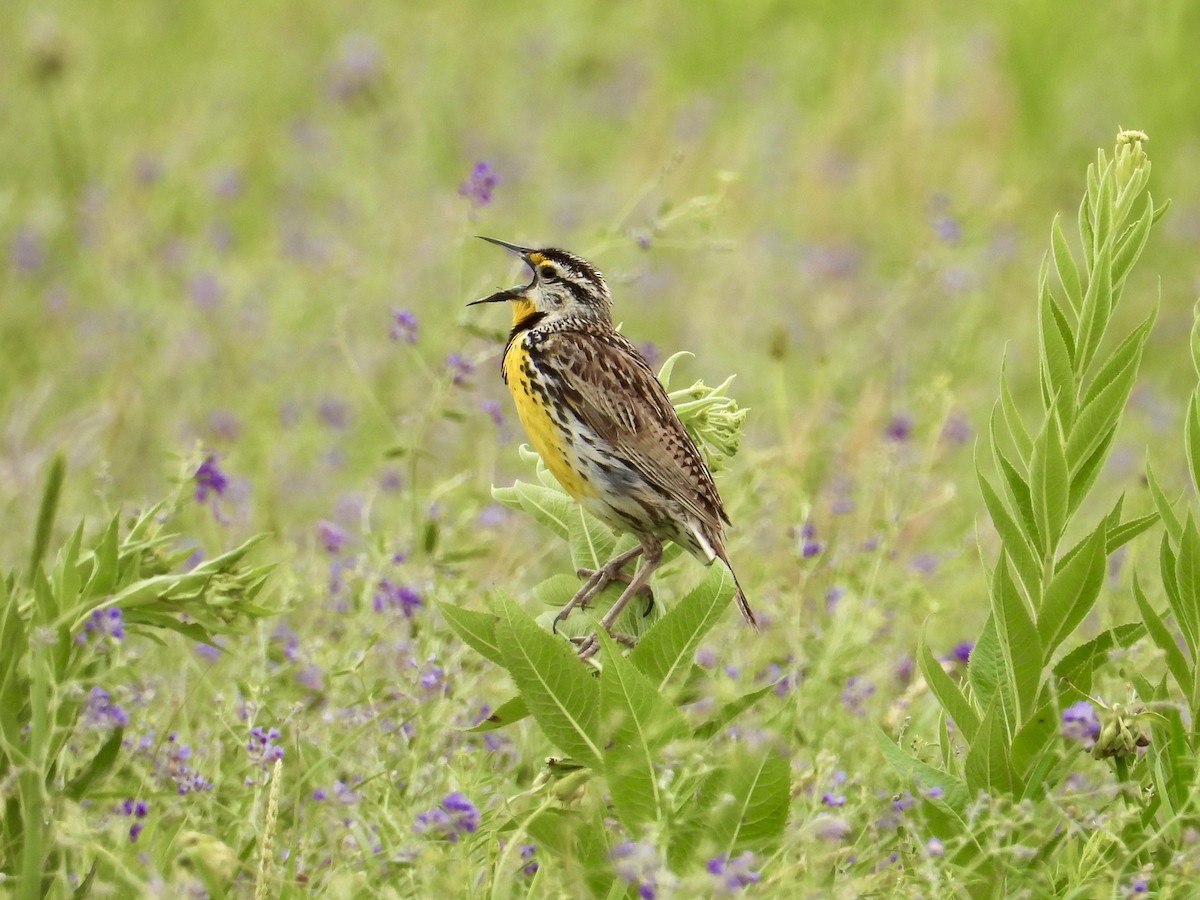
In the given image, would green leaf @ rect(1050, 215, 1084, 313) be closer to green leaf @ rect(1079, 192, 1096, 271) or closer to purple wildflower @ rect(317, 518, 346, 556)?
green leaf @ rect(1079, 192, 1096, 271)

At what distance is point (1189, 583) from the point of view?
305 centimetres

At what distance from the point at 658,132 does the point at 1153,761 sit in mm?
7440

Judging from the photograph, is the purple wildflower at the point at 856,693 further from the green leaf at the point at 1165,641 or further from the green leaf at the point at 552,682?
the green leaf at the point at 552,682

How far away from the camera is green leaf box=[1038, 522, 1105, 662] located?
2.94 meters

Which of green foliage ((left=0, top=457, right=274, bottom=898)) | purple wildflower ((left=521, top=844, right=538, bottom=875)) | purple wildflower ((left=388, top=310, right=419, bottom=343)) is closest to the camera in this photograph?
green foliage ((left=0, top=457, right=274, bottom=898))

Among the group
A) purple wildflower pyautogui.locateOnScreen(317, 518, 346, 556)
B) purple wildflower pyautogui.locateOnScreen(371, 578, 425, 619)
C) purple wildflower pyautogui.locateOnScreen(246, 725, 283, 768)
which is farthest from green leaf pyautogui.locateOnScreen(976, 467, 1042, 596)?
purple wildflower pyautogui.locateOnScreen(317, 518, 346, 556)

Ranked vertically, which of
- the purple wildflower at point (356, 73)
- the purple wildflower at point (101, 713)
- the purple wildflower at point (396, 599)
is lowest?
the purple wildflower at point (101, 713)

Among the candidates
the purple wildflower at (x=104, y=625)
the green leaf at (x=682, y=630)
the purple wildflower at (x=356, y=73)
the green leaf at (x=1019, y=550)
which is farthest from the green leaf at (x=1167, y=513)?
the purple wildflower at (x=356, y=73)

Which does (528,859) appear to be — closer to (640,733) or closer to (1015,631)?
(640,733)

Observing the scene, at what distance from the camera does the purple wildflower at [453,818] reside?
282 cm

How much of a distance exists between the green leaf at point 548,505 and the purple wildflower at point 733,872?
1.12m

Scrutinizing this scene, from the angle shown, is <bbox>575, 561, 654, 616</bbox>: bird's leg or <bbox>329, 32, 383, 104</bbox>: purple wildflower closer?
<bbox>575, 561, 654, 616</bbox>: bird's leg

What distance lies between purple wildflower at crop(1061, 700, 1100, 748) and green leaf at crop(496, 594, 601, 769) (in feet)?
2.69

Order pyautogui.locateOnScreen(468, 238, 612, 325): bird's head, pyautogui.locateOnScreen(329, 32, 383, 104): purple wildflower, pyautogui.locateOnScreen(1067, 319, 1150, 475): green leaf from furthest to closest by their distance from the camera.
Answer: pyautogui.locateOnScreen(329, 32, 383, 104): purple wildflower → pyautogui.locateOnScreen(468, 238, 612, 325): bird's head → pyautogui.locateOnScreen(1067, 319, 1150, 475): green leaf
